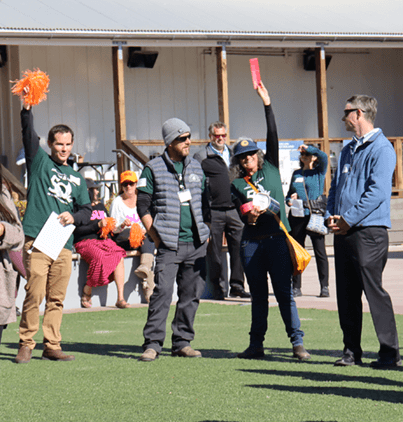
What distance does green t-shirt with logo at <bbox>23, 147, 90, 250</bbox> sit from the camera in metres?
6.44

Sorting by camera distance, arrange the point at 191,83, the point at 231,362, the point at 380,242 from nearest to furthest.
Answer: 1. the point at 380,242
2. the point at 231,362
3. the point at 191,83

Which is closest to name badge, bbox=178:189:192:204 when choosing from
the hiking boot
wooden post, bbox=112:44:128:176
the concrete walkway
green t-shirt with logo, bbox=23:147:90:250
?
green t-shirt with logo, bbox=23:147:90:250

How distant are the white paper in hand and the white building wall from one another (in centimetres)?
1230

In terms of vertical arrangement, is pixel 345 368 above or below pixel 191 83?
below

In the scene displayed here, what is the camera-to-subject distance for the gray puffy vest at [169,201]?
6578 millimetres

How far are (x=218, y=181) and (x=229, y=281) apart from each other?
1.50 metres

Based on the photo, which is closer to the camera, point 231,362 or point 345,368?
point 345,368

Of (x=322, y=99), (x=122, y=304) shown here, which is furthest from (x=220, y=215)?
(x=322, y=99)

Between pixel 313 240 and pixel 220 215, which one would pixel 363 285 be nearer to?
pixel 313 240

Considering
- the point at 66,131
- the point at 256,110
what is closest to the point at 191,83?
the point at 256,110

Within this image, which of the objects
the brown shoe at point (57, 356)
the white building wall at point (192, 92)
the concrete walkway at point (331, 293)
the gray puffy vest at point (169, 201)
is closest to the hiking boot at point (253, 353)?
the gray puffy vest at point (169, 201)

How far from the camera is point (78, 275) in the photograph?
10617mm

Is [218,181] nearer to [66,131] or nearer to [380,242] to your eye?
[66,131]

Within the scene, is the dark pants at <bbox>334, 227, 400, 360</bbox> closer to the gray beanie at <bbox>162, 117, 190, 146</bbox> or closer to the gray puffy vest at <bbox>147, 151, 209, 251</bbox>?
the gray puffy vest at <bbox>147, 151, 209, 251</bbox>
